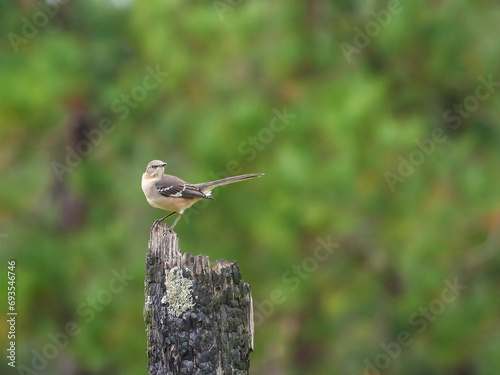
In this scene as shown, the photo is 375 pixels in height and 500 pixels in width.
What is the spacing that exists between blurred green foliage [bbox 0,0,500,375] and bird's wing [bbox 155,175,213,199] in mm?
2074

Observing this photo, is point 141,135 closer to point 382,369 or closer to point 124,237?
point 124,237

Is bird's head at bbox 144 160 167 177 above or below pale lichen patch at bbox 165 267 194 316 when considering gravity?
above

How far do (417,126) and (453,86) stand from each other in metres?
1.38

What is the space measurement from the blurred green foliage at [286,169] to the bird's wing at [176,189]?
2074 mm

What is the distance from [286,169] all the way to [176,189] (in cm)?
234

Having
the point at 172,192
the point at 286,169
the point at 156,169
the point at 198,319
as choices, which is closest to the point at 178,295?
the point at 198,319

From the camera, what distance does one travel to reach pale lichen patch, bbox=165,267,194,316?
138 inches

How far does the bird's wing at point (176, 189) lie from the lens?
20.0 feet

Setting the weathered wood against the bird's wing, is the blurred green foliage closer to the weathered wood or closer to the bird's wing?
the bird's wing

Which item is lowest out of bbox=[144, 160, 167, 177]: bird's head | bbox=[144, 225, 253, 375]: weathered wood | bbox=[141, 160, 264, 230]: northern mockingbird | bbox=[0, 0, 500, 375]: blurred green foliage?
bbox=[144, 225, 253, 375]: weathered wood

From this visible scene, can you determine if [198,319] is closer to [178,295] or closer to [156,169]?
[178,295]

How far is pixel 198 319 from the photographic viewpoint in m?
3.47

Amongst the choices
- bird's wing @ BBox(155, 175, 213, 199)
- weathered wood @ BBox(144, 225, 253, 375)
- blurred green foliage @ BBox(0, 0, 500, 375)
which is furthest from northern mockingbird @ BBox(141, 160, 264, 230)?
weathered wood @ BBox(144, 225, 253, 375)

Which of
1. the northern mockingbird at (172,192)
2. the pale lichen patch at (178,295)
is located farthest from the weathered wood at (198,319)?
the northern mockingbird at (172,192)
